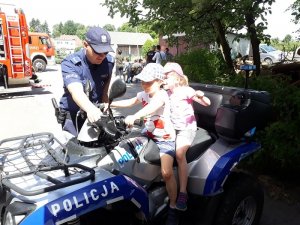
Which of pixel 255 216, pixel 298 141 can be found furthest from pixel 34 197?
pixel 298 141

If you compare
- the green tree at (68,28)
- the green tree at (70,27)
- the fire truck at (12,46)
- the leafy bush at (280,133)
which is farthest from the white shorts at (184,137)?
the green tree at (70,27)

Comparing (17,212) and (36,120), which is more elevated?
(17,212)

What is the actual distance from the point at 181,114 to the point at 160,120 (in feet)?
0.75

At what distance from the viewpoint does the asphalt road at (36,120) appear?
3.70 meters

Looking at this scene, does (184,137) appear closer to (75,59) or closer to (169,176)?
(169,176)

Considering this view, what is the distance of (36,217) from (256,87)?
11.3ft

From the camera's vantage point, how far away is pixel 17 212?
6.41 ft

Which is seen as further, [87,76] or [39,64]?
[39,64]

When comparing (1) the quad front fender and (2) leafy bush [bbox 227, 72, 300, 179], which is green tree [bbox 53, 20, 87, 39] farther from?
(1) the quad front fender

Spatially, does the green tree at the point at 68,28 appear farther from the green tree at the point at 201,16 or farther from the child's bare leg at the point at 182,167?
the child's bare leg at the point at 182,167

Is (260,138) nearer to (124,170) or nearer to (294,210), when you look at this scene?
(294,210)

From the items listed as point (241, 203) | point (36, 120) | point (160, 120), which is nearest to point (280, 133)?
point (241, 203)

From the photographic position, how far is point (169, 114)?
2926 mm

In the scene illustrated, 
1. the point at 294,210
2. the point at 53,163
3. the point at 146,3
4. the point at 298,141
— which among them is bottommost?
the point at 294,210
